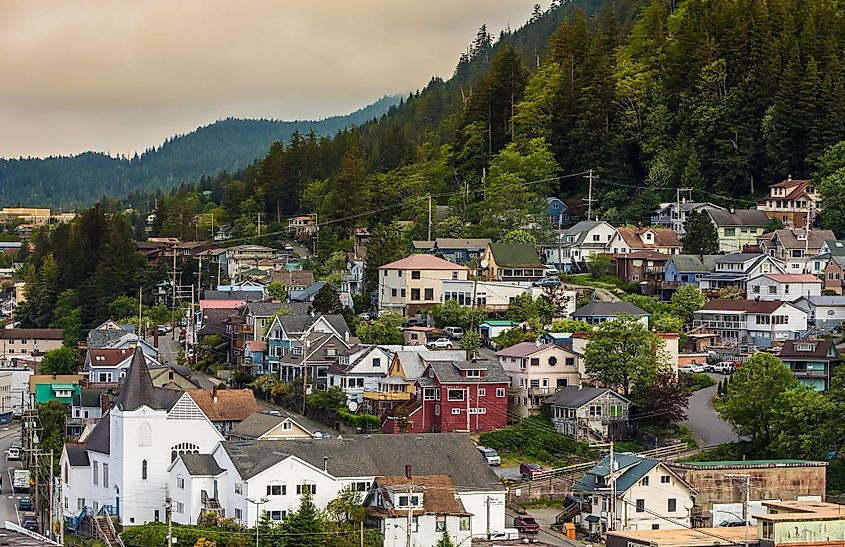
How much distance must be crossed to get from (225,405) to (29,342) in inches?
1621

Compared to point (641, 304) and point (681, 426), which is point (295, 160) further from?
point (681, 426)

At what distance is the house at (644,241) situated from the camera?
249ft

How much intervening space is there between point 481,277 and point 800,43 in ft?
71.5

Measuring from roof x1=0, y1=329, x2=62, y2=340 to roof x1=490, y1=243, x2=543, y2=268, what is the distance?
29.8m

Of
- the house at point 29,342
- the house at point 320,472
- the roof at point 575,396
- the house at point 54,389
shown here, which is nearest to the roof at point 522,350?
the roof at point 575,396

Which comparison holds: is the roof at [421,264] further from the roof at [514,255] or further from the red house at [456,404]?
the red house at [456,404]

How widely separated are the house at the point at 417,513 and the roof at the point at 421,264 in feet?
84.3

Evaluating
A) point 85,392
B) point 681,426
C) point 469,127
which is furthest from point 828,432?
point 469,127

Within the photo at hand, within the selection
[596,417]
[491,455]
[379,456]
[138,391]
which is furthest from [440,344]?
[138,391]

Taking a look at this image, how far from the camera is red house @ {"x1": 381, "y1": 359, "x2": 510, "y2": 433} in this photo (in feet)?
181

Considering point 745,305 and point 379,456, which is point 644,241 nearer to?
point 745,305

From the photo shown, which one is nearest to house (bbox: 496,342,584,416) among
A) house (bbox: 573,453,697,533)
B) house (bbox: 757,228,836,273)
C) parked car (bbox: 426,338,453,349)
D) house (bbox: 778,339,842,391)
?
parked car (bbox: 426,338,453,349)

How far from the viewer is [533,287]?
227ft

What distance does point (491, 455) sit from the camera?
52125 millimetres
